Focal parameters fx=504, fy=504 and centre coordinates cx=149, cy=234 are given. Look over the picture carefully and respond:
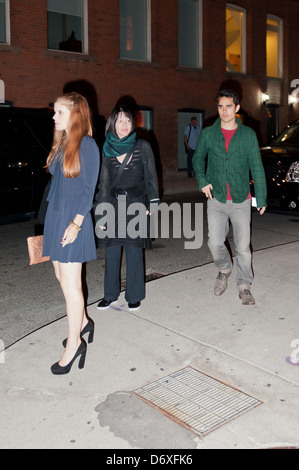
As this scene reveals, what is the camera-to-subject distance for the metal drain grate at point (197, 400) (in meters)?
3.06

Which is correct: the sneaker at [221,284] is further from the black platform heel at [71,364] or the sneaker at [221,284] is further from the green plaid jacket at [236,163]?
the black platform heel at [71,364]

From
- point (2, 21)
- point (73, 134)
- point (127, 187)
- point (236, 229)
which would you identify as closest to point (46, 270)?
point (127, 187)

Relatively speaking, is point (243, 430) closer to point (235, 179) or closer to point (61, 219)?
point (61, 219)

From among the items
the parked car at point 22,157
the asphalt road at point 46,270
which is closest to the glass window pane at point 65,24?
the asphalt road at point 46,270

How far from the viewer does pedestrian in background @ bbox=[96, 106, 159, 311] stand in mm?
4590

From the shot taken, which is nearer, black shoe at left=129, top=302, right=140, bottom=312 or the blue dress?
the blue dress

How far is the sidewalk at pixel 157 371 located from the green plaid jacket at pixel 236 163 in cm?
112

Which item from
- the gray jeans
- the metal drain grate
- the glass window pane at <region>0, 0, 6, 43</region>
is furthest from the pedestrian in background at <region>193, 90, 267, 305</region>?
the glass window pane at <region>0, 0, 6, 43</region>

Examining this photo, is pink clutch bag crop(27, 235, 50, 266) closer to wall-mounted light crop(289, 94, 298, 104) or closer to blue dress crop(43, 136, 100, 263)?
blue dress crop(43, 136, 100, 263)

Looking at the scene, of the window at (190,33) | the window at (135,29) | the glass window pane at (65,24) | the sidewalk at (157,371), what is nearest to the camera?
the sidewalk at (157,371)

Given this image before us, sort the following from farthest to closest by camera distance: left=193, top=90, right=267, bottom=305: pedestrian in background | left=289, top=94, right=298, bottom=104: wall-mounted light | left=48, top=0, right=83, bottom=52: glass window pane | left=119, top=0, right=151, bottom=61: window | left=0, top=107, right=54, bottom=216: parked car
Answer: left=289, top=94, right=298, bottom=104: wall-mounted light < left=119, top=0, right=151, bottom=61: window < left=48, top=0, right=83, bottom=52: glass window pane < left=0, top=107, right=54, bottom=216: parked car < left=193, top=90, right=267, bottom=305: pedestrian in background

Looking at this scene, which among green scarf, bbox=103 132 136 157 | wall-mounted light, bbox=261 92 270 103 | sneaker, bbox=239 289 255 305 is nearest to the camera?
green scarf, bbox=103 132 136 157

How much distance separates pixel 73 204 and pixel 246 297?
2.35 m

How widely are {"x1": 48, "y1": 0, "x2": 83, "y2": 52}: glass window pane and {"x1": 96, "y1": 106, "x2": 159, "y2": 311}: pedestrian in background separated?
1270 centimetres
